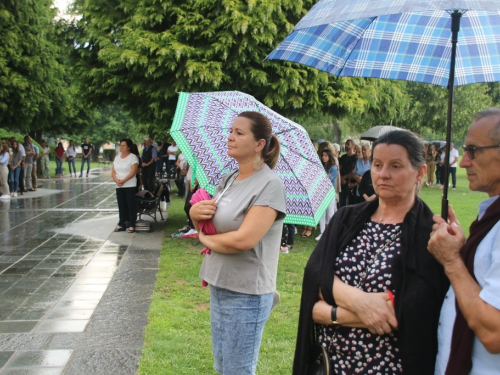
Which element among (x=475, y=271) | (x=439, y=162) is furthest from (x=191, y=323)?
(x=439, y=162)

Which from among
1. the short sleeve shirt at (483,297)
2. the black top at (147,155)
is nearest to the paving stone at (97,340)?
the short sleeve shirt at (483,297)

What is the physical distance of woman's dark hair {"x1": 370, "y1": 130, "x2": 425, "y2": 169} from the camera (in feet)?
8.21

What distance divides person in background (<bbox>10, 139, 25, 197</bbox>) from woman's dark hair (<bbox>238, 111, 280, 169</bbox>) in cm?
1762

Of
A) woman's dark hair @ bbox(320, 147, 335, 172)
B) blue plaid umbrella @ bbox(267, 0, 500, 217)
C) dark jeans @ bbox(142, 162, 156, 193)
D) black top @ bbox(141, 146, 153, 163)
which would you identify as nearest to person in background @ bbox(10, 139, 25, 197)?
black top @ bbox(141, 146, 153, 163)

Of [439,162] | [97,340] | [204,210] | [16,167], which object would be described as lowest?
[97,340]

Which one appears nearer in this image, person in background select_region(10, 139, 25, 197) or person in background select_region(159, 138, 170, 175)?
person in background select_region(10, 139, 25, 197)

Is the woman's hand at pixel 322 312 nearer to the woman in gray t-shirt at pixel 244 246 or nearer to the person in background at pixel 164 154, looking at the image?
the woman in gray t-shirt at pixel 244 246

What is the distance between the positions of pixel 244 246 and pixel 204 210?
0.32 m

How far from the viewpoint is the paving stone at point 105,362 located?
4.57 metres

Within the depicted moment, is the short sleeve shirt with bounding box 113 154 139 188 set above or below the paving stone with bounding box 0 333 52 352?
above

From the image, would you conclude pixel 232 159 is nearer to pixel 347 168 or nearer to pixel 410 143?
pixel 410 143

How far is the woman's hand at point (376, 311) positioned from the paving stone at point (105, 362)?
2835 millimetres

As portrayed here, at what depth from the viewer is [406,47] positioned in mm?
3701

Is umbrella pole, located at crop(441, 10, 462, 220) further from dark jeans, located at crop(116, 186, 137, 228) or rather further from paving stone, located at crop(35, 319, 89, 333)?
dark jeans, located at crop(116, 186, 137, 228)
